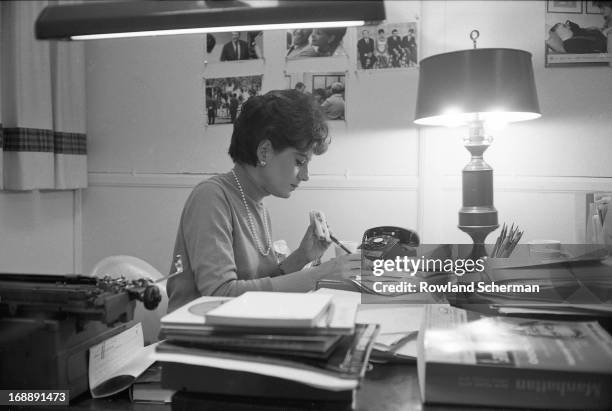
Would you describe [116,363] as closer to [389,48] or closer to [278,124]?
[278,124]

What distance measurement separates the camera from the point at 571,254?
1.22 m

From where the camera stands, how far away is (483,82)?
152 centimetres

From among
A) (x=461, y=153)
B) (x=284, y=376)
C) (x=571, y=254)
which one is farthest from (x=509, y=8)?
(x=284, y=376)

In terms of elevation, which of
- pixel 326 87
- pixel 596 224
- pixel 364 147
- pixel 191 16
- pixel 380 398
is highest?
pixel 326 87

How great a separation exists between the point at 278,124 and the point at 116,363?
→ 0.72 metres

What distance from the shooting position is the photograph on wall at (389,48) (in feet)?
6.59

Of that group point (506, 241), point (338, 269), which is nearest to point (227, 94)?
point (338, 269)

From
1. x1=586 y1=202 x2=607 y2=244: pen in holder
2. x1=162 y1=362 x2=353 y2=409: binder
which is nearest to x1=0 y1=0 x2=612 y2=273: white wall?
x1=586 y1=202 x2=607 y2=244: pen in holder

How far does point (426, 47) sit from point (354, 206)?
2.26 ft

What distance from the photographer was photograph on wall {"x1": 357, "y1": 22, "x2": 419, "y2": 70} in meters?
2.01

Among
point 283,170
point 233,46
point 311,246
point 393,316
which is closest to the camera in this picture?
point 393,316

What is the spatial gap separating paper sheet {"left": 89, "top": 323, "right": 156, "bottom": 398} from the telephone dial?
0.78 meters

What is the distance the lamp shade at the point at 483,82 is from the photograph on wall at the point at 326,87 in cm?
53

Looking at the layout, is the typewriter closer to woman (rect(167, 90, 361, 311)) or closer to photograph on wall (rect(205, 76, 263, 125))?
woman (rect(167, 90, 361, 311))
